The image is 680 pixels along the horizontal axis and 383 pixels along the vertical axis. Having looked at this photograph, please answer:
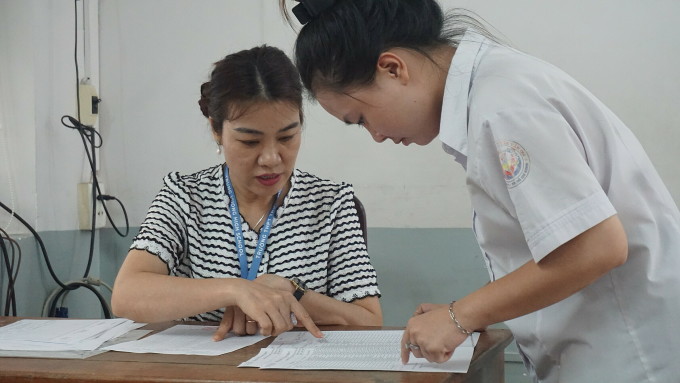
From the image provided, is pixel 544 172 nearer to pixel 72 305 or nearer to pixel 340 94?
pixel 340 94

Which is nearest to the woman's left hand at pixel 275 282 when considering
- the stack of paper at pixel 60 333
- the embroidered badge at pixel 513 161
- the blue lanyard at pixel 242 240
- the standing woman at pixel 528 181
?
the blue lanyard at pixel 242 240

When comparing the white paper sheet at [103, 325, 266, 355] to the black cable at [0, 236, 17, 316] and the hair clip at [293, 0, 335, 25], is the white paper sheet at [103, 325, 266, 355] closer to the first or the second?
the hair clip at [293, 0, 335, 25]

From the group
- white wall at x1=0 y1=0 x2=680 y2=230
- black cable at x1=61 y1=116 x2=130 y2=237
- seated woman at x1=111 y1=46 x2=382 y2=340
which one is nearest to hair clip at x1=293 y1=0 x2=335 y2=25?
seated woman at x1=111 y1=46 x2=382 y2=340

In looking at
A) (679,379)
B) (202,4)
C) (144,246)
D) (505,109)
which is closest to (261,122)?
(144,246)

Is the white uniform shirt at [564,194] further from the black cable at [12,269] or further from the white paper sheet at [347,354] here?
the black cable at [12,269]

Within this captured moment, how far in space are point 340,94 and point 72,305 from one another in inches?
85.7

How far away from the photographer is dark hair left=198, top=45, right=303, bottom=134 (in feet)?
5.93

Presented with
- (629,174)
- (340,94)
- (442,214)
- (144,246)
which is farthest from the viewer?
(442,214)

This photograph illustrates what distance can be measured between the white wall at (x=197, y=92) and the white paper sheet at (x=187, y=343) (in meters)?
1.41

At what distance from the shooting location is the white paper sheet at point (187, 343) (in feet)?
4.49

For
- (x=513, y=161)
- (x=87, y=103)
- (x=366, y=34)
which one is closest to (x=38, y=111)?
(x=87, y=103)

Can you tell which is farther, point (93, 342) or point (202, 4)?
point (202, 4)

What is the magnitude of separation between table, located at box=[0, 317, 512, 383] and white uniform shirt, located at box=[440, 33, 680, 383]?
0.18 meters

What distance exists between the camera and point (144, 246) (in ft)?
5.71
